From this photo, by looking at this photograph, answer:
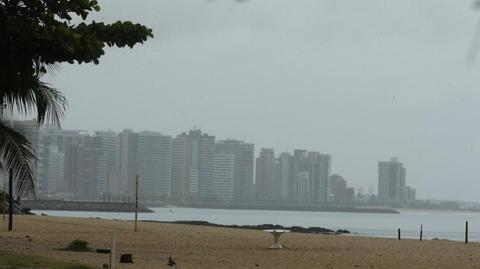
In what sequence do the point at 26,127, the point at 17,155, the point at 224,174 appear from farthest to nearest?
the point at 224,174, the point at 26,127, the point at 17,155

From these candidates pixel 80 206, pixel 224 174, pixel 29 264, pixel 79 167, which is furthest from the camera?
pixel 80 206

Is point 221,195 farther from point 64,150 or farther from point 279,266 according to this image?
point 279,266

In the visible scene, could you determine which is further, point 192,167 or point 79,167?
point 192,167

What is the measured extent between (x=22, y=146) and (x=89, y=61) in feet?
20.2

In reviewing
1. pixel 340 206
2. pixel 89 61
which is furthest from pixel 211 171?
pixel 89 61

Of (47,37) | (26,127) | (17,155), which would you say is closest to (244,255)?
(26,127)

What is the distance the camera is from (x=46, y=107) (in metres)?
19.2

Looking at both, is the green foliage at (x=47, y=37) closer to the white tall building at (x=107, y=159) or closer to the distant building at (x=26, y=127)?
the distant building at (x=26, y=127)

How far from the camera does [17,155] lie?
19.0 metres

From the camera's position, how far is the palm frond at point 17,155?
1897 centimetres

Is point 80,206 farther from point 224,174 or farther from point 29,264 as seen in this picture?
point 29,264

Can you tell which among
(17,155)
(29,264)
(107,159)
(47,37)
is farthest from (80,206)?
(47,37)

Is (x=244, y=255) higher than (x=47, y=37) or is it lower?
lower

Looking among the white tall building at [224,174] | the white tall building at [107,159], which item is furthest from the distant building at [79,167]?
the white tall building at [224,174]
